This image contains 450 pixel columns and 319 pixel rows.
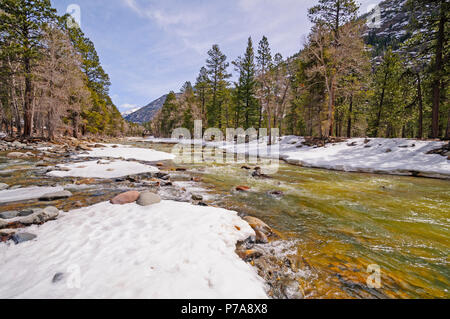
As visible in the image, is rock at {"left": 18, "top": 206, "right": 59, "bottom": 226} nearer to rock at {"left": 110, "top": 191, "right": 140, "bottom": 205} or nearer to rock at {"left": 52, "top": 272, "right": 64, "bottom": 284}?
rock at {"left": 110, "top": 191, "right": 140, "bottom": 205}

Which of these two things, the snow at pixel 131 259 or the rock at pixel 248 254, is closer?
the snow at pixel 131 259

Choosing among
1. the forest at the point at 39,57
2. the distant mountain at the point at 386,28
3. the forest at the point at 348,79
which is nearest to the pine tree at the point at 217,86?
the forest at the point at 348,79

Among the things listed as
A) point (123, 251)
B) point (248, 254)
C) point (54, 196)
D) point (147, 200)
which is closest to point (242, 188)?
point (147, 200)

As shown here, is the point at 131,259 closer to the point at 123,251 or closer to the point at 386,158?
the point at 123,251

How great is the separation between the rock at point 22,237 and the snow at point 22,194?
2958 mm

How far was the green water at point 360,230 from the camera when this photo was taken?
2.52m

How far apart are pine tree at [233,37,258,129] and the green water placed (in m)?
27.3

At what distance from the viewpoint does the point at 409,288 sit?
2.42 metres

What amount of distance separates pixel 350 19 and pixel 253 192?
72.2 feet

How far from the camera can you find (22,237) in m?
2.90

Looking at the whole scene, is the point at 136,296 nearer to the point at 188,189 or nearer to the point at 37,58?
the point at 188,189

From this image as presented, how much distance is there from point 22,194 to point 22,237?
3617 mm

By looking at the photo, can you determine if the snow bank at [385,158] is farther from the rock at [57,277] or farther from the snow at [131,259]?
the rock at [57,277]

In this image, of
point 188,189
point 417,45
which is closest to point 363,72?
point 417,45
